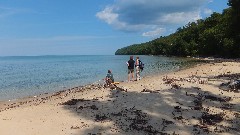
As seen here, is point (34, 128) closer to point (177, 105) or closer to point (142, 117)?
point (142, 117)

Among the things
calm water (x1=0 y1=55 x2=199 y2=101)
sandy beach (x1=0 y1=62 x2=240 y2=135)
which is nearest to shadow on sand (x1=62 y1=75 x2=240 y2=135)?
sandy beach (x1=0 y1=62 x2=240 y2=135)

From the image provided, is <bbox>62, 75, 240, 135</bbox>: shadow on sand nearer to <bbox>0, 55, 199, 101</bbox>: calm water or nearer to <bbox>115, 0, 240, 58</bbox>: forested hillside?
<bbox>0, 55, 199, 101</bbox>: calm water

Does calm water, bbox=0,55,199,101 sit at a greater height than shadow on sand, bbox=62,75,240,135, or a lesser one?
lesser

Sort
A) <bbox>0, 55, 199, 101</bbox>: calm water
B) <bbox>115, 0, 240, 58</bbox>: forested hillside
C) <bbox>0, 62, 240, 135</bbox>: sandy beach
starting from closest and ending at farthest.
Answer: <bbox>0, 62, 240, 135</bbox>: sandy beach < <bbox>0, 55, 199, 101</bbox>: calm water < <bbox>115, 0, 240, 58</bbox>: forested hillside

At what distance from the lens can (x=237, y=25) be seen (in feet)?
250

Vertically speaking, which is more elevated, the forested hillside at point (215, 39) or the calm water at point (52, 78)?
the forested hillside at point (215, 39)

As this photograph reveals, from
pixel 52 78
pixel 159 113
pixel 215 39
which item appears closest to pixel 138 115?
pixel 159 113

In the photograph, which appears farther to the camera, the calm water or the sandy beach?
the calm water

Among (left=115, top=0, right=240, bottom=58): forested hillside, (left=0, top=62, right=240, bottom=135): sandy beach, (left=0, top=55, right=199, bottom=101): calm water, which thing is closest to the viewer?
(left=0, top=62, right=240, bottom=135): sandy beach

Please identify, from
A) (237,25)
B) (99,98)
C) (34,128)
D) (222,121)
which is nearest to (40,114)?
(34,128)

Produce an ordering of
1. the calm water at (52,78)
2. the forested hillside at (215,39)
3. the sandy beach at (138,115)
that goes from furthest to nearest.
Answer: the forested hillside at (215,39) < the calm water at (52,78) < the sandy beach at (138,115)

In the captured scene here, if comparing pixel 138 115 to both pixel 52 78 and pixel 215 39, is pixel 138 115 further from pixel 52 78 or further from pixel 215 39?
pixel 215 39

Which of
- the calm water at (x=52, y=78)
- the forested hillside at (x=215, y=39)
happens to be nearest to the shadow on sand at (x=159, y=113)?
the calm water at (x=52, y=78)

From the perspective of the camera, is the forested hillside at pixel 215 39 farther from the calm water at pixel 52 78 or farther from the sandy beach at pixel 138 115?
the sandy beach at pixel 138 115
